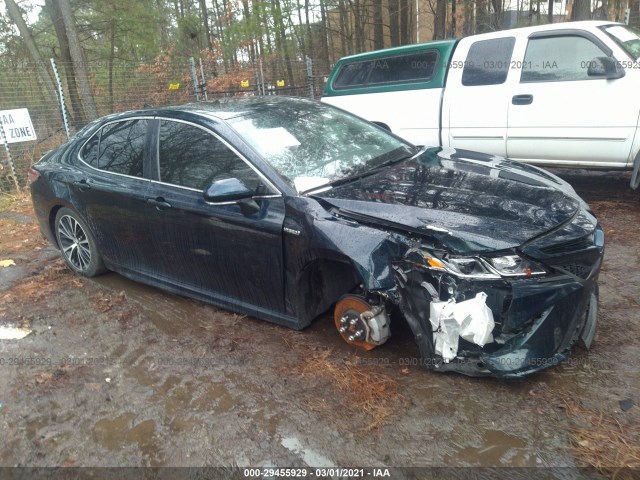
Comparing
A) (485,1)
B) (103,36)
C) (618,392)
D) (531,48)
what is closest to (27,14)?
(103,36)

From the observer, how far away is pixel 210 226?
11.2 feet

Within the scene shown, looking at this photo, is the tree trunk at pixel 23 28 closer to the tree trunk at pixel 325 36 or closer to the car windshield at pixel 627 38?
the tree trunk at pixel 325 36

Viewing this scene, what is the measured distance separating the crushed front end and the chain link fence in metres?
5.80

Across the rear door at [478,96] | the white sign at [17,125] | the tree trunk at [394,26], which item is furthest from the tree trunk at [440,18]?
the white sign at [17,125]

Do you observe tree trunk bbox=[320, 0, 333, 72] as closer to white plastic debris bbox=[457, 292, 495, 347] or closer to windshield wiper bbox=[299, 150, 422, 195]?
windshield wiper bbox=[299, 150, 422, 195]

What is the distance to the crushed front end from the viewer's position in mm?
2512

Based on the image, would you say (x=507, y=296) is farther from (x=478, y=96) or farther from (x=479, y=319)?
(x=478, y=96)

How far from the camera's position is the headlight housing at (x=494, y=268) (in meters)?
2.52

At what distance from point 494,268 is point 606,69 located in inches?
150

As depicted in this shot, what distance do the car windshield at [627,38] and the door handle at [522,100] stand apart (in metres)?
0.99

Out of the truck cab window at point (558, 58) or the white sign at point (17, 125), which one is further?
the white sign at point (17, 125)

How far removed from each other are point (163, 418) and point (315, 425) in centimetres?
89

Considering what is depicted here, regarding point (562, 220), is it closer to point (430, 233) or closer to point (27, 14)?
point (430, 233)

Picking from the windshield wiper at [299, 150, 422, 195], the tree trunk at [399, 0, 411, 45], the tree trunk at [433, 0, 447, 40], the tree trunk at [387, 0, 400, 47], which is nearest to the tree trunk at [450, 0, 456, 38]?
the tree trunk at [433, 0, 447, 40]
